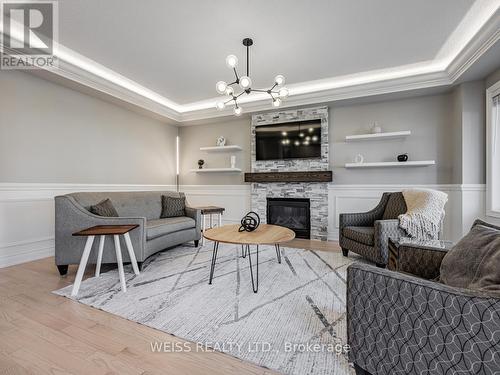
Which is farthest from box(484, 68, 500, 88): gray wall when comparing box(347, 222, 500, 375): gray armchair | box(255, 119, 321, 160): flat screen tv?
box(347, 222, 500, 375): gray armchair

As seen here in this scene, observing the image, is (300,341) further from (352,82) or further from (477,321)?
(352,82)

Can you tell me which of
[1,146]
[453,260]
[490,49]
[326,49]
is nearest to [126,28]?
[1,146]

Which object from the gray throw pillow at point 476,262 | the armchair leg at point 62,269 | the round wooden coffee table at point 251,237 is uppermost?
the gray throw pillow at point 476,262

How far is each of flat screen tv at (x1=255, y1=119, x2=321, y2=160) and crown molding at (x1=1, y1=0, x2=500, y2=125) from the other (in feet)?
1.44

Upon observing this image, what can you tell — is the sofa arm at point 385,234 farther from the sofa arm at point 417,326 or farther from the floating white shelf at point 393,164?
the sofa arm at point 417,326

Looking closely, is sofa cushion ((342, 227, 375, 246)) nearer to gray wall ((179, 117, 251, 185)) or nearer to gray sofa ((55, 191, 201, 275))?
gray sofa ((55, 191, 201, 275))

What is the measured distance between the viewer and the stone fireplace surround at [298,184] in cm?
430

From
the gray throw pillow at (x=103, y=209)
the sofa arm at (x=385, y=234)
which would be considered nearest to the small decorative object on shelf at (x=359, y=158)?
the sofa arm at (x=385, y=234)

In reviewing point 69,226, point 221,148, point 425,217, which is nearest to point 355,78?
point 425,217

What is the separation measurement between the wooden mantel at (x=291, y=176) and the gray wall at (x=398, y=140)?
28 cm

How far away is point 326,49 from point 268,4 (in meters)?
1.10

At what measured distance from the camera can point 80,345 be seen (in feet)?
4.72

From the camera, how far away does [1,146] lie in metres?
2.84

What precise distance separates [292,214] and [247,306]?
2886 mm
